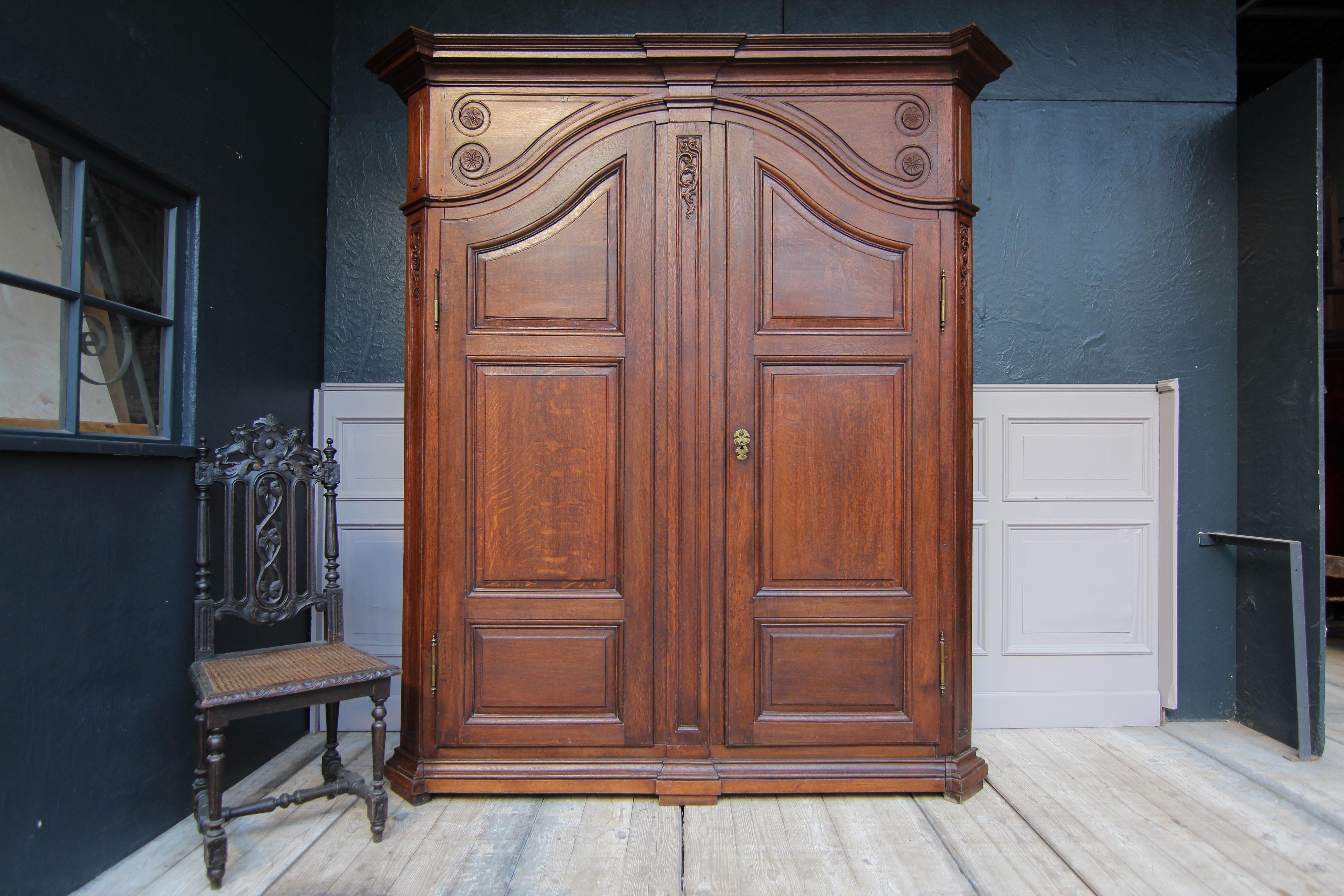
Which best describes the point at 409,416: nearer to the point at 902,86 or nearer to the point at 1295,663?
the point at 902,86

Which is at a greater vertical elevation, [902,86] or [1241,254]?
[902,86]

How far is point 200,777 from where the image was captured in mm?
2088

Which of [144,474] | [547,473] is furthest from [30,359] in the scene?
[547,473]

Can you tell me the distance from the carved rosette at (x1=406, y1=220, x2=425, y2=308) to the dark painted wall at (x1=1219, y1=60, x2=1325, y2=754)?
3.10 m

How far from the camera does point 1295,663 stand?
274 cm

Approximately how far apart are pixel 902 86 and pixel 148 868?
10.0 ft

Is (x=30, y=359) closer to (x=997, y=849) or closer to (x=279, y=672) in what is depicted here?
(x=279, y=672)

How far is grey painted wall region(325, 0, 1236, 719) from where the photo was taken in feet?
9.98

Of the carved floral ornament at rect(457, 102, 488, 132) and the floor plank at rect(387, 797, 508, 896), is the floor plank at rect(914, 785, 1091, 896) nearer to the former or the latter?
the floor plank at rect(387, 797, 508, 896)

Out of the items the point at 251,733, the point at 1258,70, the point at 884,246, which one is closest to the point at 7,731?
the point at 251,733

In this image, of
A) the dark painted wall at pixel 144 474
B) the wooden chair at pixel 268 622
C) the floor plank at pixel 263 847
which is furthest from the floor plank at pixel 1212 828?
the dark painted wall at pixel 144 474

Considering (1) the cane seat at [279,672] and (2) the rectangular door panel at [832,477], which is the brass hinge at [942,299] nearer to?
(2) the rectangular door panel at [832,477]

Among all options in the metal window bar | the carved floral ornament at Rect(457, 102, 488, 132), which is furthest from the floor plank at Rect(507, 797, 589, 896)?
the metal window bar

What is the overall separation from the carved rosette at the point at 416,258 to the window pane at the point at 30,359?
87cm
